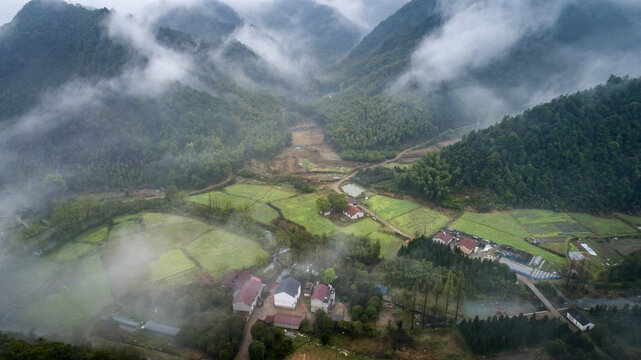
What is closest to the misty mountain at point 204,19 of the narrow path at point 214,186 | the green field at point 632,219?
the narrow path at point 214,186

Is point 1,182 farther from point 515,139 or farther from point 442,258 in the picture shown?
point 515,139

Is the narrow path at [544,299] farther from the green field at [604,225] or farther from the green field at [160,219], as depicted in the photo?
the green field at [160,219]

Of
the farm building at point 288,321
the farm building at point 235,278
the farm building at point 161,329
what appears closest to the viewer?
the farm building at point 161,329

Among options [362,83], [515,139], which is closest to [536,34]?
[362,83]

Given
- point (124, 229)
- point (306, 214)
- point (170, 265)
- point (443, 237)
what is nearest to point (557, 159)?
point (443, 237)

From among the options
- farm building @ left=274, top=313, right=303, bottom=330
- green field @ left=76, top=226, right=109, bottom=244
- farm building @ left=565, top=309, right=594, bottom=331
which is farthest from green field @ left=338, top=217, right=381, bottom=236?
green field @ left=76, top=226, right=109, bottom=244

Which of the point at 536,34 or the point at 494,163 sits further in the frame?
the point at 536,34

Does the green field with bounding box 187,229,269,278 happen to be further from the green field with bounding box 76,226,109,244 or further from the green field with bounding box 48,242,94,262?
the green field with bounding box 48,242,94,262
